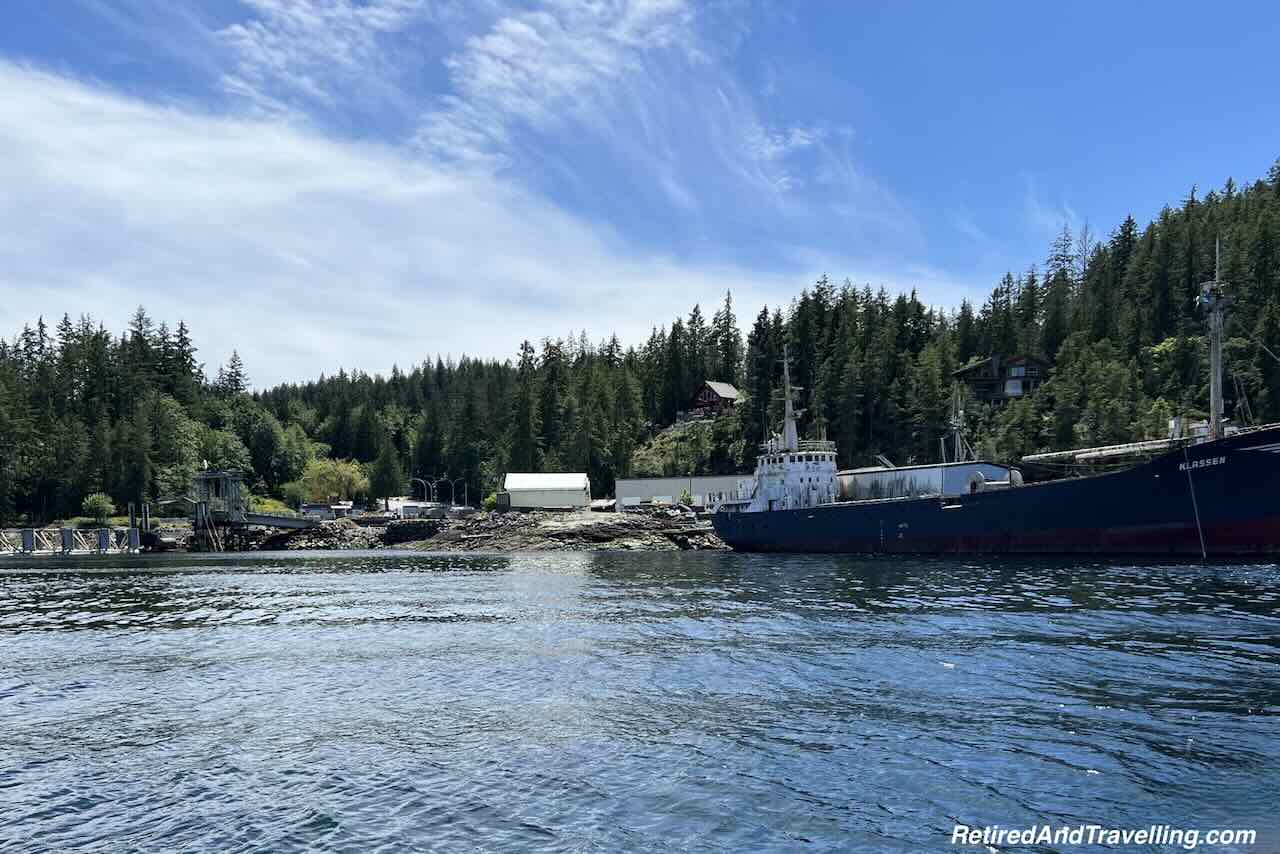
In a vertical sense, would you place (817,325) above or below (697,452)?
above

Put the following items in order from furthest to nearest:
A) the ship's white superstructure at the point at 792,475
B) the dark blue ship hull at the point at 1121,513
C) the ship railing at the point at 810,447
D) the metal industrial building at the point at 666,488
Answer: the metal industrial building at the point at 666,488, the ship railing at the point at 810,447, the ship's white superstructure at the point at 792,475, the dark blue ship hull at the point at 1121,513

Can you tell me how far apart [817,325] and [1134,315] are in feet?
140

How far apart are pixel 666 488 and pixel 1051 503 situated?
194 feet

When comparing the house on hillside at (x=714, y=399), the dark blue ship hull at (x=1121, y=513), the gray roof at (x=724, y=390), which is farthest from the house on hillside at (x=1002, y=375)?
the dark blue ship hull at (x=1121, y=513)

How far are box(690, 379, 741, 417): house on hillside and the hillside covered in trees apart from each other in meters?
3.55

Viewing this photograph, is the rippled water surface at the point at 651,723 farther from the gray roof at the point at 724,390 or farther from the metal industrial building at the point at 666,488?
the gray roof at the point at 724,390

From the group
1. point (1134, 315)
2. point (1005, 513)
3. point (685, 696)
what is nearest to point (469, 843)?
point (685, 696)

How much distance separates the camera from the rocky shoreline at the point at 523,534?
3216 inches

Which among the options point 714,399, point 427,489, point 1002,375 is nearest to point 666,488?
point 714,399

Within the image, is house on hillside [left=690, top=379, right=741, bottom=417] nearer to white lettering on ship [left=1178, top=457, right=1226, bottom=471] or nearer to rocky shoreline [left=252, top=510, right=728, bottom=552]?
rocky shoreline [left=252, top=510, right=728, bottom=552]

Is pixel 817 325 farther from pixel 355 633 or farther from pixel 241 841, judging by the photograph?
pixel 241 841

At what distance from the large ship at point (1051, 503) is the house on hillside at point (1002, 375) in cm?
4374

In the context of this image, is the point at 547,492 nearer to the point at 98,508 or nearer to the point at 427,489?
the point at 427,489

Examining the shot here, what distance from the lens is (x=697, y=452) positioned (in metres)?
124
